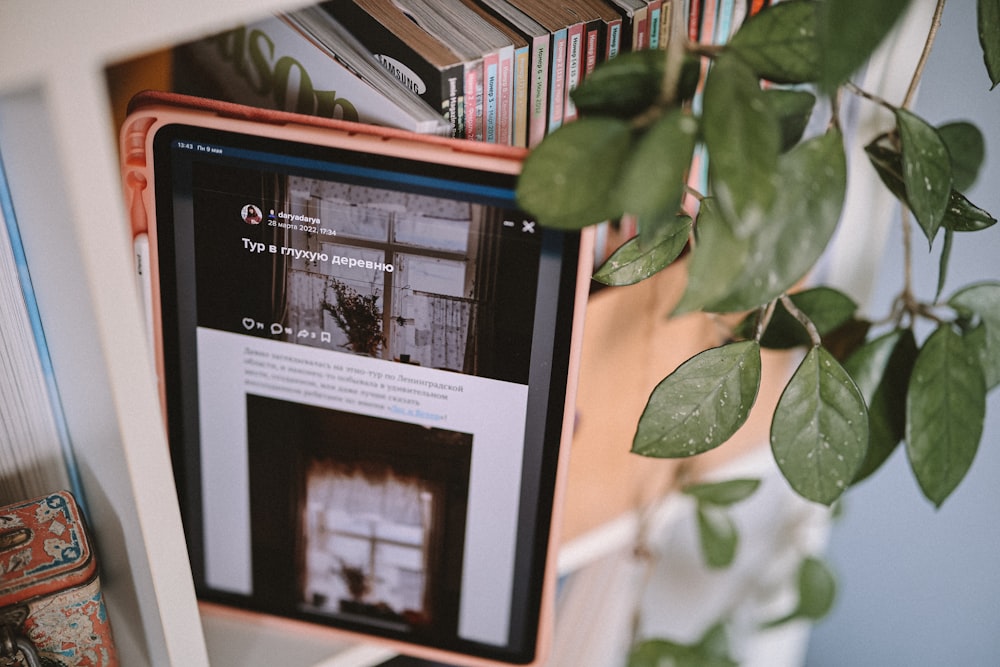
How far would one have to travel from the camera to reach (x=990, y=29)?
0.47 metres

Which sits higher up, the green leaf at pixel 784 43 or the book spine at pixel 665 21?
the green leaf at pixel 784 43

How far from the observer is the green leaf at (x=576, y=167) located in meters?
0.35

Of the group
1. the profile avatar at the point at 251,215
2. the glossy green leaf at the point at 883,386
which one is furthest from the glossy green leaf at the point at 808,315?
the profile avatar at the point at 251,215

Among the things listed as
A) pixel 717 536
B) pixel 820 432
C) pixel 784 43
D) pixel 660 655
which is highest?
pixel 784 43

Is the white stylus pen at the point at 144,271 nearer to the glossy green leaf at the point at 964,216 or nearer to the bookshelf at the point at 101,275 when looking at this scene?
the bookshelf at the point at 101,275

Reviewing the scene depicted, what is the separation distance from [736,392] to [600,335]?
20cm

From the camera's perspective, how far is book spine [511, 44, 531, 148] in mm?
526

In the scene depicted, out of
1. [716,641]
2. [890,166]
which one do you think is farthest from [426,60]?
[716,641]

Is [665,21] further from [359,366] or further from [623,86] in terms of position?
[359,366]

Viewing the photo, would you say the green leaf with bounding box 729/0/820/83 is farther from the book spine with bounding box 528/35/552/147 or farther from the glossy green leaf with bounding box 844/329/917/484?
the glossy green leaf with bounding box 844/329/917/484

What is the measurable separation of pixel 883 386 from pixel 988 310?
0.10 meters

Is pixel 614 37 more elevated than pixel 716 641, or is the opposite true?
pixel 614 37

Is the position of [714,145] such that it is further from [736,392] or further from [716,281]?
[736,392]

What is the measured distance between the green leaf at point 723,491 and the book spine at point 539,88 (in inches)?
17.9
